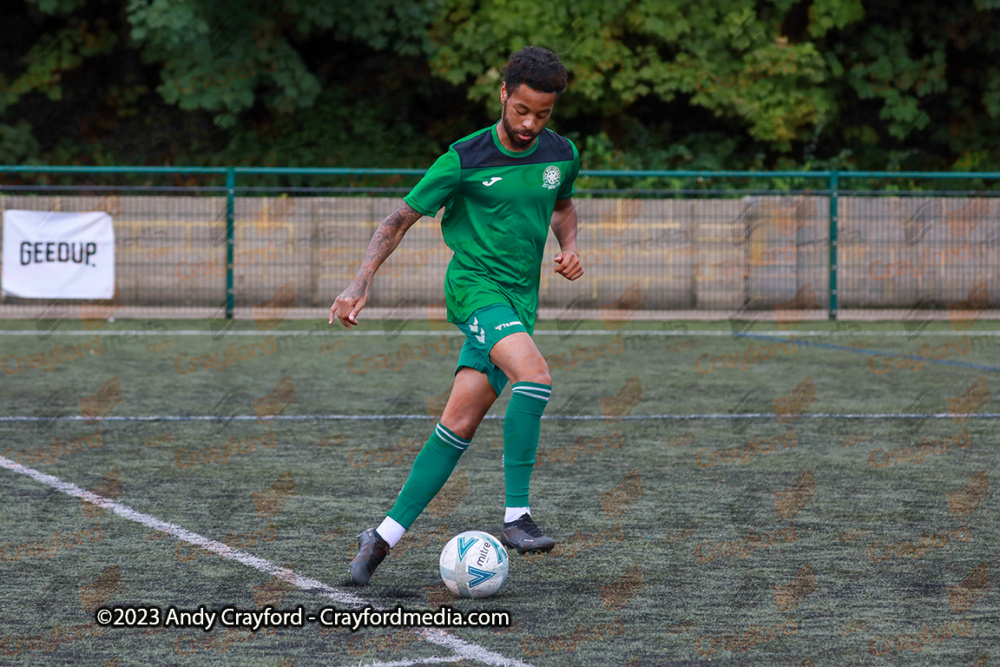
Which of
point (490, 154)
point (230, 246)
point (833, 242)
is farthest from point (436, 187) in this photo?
point (833, 242)

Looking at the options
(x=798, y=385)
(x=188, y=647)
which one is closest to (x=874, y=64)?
(x=798, y=385)

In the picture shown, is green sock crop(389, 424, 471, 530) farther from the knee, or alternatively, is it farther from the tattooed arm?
the tattooed arm

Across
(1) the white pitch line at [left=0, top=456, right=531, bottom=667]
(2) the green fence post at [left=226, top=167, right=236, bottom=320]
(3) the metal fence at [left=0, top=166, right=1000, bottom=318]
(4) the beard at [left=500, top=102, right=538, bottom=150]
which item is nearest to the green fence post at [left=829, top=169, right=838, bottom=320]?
(3) the metal fence at [left=0, top=166, right=1000, bottom=318]

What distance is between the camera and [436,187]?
5.15 meters

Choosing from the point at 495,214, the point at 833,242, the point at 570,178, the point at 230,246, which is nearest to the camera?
the point at 495,214

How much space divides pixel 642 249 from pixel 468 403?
46.3ft

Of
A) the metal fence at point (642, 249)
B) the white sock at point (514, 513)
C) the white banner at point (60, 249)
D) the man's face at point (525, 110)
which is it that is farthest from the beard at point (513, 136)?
the metal fence at point (642, 249)

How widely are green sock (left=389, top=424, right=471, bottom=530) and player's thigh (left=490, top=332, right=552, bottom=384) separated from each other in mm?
346

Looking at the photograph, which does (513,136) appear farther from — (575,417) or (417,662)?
(575,417)

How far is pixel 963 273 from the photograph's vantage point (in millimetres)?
19203

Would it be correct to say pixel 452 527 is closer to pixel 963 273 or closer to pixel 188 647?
pixel 188 647

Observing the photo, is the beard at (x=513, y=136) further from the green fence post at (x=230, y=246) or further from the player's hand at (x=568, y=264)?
the green fence post at (x=230, y=246)

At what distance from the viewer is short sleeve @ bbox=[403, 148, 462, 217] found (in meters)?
5.14

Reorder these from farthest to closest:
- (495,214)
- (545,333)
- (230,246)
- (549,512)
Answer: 1. (230,246)
2. (545,333)
3. (549,512)
4. (495,214)
